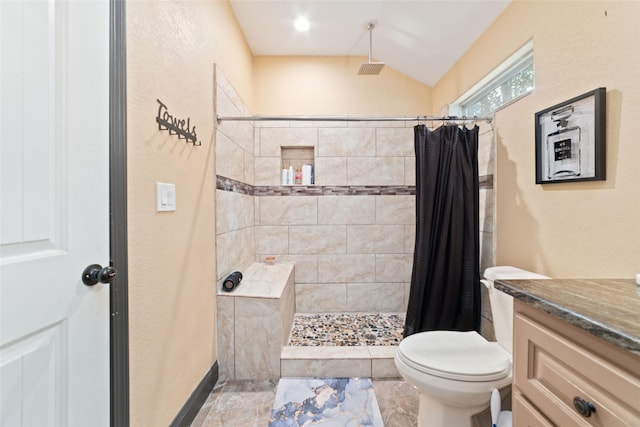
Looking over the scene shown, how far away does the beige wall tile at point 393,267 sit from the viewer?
302 cm

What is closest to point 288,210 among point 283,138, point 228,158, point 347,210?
point 347,210

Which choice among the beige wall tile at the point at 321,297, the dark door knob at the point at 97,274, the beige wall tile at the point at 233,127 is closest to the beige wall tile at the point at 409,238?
the beige wall tile at the point at 321,297

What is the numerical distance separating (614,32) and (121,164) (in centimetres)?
200

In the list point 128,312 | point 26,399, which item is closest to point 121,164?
point 128,312

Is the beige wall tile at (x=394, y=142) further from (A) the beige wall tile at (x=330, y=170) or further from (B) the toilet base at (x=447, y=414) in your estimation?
(B) the toilet base at (x=447, y=414)

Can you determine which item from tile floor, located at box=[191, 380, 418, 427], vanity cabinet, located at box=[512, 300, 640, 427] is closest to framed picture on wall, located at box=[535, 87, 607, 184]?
vanity cabinet, located at box=[512, 300, 640, 427]

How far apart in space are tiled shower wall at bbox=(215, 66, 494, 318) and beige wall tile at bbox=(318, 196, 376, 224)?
11 millimetres

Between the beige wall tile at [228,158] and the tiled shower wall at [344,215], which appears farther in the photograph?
the tiled shower wall at [344,215]

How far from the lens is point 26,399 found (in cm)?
69

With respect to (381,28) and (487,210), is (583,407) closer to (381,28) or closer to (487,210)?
(487,210)

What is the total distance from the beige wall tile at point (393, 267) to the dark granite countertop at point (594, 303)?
2.09 metres

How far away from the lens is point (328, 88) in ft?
10.0

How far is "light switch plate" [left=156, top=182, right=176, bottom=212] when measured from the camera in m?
1.23

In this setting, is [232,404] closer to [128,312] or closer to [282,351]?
[282,351]
